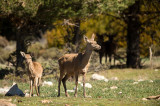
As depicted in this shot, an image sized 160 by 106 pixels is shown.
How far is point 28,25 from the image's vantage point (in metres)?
20.4

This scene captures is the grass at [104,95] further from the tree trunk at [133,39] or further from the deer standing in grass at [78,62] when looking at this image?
the tree trunk at [133,39]

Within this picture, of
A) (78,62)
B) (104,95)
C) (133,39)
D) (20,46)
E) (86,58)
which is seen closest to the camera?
(86,58)

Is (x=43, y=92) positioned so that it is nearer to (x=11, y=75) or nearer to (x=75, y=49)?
(x=11, y=75)

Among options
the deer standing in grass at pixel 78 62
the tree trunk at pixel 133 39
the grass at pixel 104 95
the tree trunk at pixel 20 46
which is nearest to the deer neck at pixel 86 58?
the deer standing in grass at pixel 78 62

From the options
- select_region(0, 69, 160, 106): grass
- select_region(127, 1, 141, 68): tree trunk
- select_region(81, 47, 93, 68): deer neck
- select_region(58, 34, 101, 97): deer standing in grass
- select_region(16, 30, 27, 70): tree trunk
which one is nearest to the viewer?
select_region(0, 69, 160, 106): grass

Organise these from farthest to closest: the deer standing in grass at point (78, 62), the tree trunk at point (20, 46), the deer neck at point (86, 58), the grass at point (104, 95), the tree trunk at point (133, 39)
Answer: the tree trunk at point (133, 39) → the tree trunk at point (20, 46) → the deer neck at point (86, 58) → the deer standing in grass at point (78, 62) → the grass at point (104, 95)

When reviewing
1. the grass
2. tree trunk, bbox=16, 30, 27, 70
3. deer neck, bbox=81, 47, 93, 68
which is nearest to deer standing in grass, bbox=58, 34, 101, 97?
deer neck, bbox=81, 47, 93, 68

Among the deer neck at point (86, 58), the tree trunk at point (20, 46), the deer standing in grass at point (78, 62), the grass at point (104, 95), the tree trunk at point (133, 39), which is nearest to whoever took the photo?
the grass at point (104, 95)

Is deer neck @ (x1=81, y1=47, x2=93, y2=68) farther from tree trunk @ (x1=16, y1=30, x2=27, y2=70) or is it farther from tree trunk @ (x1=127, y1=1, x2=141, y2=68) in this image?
tree trunk @ (x1=127, y1=1, x2=141, y2=68)

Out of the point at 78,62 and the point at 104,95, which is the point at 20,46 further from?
the point at 104,95

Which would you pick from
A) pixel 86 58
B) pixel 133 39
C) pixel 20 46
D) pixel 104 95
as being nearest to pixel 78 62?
pixel 86 58

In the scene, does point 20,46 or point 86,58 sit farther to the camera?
point 20,46

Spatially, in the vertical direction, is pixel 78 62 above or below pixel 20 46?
below

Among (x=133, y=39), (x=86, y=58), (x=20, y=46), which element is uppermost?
(x=133, y=39)
